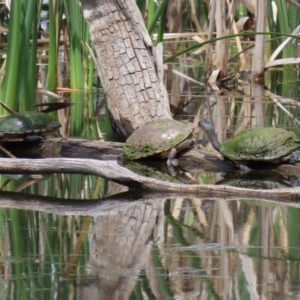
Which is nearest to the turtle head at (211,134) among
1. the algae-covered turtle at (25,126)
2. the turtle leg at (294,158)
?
the turtle leg at (294,158)

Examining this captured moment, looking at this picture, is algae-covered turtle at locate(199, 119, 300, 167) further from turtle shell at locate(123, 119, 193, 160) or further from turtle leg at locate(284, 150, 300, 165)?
turtle shell at locate(123, 119, 193, 160)

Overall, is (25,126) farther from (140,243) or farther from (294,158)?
(140,243)

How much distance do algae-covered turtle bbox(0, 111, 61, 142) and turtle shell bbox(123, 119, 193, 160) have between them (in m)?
0.64

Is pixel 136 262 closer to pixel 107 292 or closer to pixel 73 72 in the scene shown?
pixel 107 292

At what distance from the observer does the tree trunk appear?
6125 mm

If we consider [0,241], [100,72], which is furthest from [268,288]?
[100,72]

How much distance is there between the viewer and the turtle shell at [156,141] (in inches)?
219

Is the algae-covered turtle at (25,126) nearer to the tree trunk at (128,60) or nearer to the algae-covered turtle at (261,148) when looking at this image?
the tree trunk at (128,60)

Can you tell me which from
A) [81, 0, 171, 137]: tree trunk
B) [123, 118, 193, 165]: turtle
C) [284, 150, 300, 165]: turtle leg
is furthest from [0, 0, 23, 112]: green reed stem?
[284, 150, 300, 165]: turtle leg

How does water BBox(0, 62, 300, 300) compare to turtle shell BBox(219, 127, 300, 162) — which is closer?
water BBox(0, 62, 300, 300)

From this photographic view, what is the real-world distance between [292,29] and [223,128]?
3127 millimetres

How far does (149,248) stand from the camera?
340 cm

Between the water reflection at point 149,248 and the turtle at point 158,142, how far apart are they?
1098mm

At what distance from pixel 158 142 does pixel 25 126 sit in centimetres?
86
